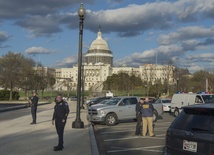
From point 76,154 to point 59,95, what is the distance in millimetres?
1952

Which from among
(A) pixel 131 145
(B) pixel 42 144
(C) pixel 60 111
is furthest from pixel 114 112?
(C) pixel 60 111

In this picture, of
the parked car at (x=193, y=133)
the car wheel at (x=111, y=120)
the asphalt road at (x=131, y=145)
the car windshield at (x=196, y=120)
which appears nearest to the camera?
the parked car at (x=193, y=133)

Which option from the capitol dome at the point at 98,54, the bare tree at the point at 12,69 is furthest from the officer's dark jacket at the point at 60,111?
the capitol dome at the point at 98,54

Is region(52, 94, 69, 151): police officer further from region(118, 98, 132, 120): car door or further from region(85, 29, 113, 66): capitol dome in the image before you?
region(85, 29, 113, 66): capitol dome

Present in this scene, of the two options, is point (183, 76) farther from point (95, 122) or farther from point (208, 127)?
point (208, 127)

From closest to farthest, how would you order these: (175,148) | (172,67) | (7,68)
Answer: (175,148) → (7,68) → (172,67)

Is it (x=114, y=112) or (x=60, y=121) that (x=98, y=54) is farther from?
(x=60, y=121)

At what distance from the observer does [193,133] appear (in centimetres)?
603

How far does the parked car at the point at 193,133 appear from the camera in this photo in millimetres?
5820

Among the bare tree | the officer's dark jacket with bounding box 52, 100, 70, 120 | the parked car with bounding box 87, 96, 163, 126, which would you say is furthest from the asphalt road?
the bare tree

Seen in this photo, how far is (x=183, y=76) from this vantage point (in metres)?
90.3

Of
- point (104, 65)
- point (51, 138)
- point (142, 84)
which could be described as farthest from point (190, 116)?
point (104, 65)

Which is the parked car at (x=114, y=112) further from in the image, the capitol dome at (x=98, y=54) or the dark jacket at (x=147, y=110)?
the capitol dome at (x=98, y=54)

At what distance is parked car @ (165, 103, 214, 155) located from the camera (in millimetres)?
5820
